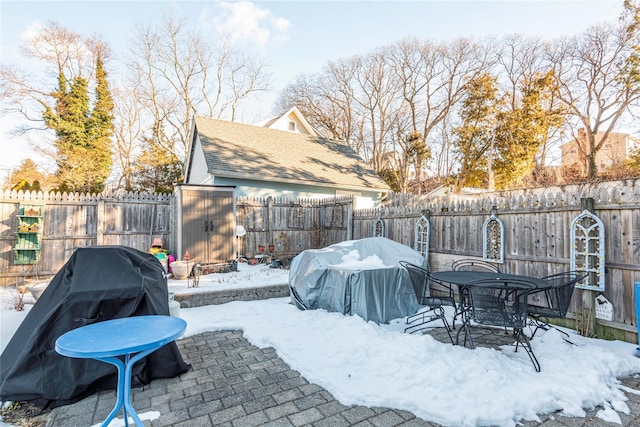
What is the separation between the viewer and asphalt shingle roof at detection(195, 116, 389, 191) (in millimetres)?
10805

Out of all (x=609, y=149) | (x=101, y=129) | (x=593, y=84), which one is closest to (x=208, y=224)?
(x=101, y=129)

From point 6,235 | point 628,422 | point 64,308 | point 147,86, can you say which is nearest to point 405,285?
point 628,422

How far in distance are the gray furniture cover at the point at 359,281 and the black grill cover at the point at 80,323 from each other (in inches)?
90.4

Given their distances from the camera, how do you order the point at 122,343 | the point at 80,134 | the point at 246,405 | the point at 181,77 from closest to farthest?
the point at 122,343 → the point at 246,405 → the point at 80,134 → the point at 181,77

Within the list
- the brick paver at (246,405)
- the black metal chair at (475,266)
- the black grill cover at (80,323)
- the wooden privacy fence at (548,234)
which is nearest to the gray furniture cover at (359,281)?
the black metal chair at (475,266)

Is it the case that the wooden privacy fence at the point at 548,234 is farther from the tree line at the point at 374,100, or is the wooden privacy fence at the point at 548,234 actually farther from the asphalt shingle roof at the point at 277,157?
the tree line at the point at 374,100

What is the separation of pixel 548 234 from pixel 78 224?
8.85 metres

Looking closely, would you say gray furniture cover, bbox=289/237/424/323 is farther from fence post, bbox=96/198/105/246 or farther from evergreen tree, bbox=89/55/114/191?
evergreen tree, bbox=89/55/114/191

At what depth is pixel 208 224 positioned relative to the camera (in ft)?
24.3

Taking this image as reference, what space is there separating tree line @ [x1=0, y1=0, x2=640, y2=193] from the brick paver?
1477 centimetres

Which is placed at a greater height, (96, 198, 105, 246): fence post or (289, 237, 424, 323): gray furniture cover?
(96, 198, 105, 246): fence post

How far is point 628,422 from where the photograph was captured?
7.27 feet

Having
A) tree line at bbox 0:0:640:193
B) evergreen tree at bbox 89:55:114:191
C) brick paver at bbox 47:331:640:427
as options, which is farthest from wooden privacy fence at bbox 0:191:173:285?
evergreen tree at bbox 89:55:114:191

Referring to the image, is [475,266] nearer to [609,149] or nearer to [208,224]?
[208,224]
